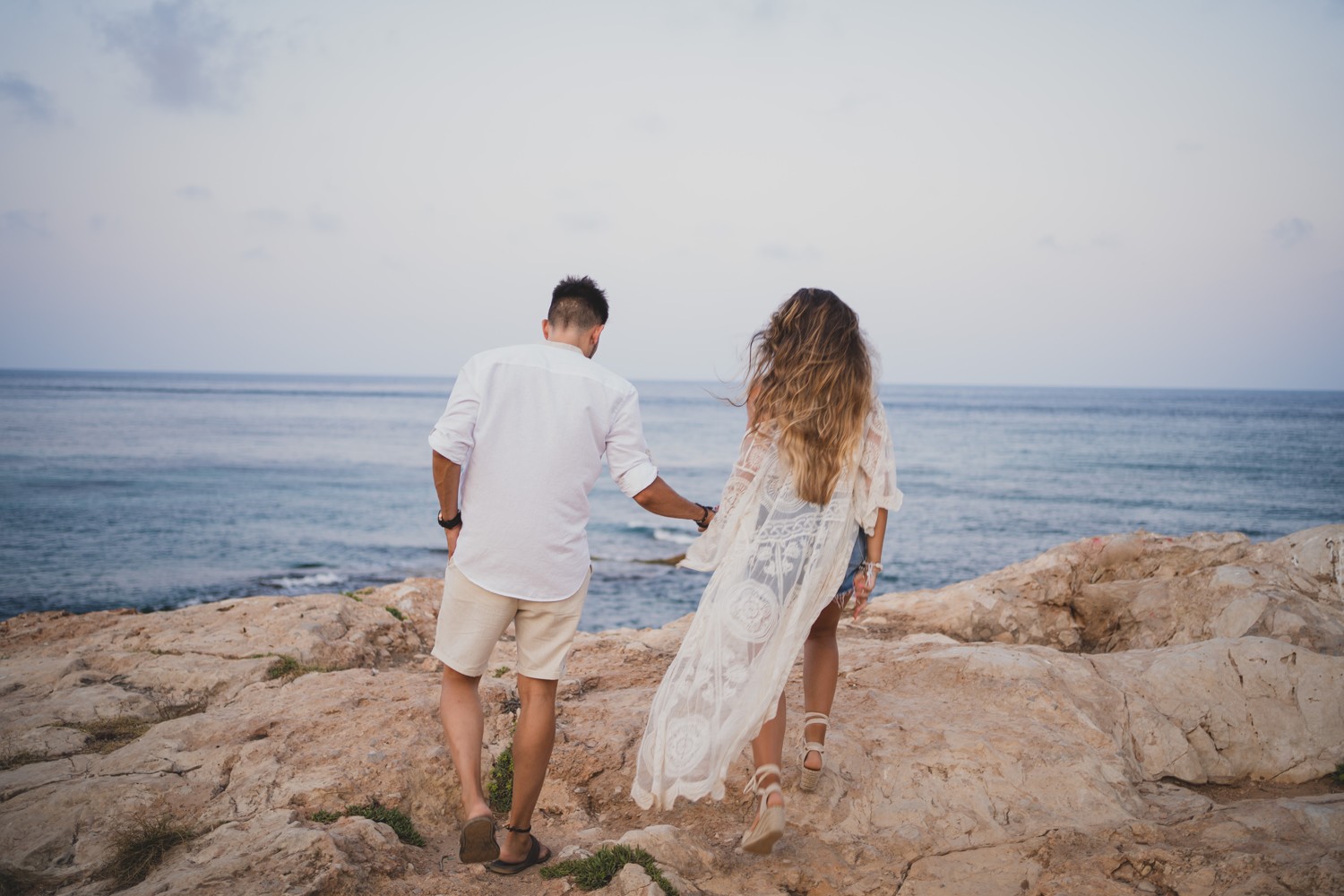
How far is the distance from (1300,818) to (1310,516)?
2566 cm

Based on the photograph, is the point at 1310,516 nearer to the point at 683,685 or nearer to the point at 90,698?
the point at 683,685

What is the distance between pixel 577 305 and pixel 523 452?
27.9 inches

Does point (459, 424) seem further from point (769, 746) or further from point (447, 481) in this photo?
point (769, 746)

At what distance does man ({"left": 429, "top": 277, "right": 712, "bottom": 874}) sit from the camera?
321cm

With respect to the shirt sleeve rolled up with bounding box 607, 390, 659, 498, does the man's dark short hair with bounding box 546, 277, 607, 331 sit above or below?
above

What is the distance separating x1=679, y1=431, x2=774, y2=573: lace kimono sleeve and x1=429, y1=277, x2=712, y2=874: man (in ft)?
0.93

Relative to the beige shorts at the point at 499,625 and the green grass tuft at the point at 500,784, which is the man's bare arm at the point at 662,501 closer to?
the beige shorts at the point at 499,625

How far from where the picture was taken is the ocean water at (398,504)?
15.0m

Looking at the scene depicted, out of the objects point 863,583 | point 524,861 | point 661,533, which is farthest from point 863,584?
point 661,533

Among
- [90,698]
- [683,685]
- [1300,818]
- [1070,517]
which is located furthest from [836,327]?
[1070,517]

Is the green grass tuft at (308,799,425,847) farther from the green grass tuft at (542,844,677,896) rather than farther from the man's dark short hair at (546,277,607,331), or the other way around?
the man's dark short hair at (546,277,607,331)

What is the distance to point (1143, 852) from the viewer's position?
331cm

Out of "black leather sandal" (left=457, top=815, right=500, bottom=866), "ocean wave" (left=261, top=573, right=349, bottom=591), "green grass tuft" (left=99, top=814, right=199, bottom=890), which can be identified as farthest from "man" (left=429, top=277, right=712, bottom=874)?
"ocean wave" (left=261, top=573, right=349, bottom=591)

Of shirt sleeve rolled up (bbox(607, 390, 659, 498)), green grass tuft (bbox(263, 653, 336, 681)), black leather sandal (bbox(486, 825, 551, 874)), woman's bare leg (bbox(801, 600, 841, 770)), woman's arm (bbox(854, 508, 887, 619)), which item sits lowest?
green grass tuft (bbox(263, 653, 336, 681))
